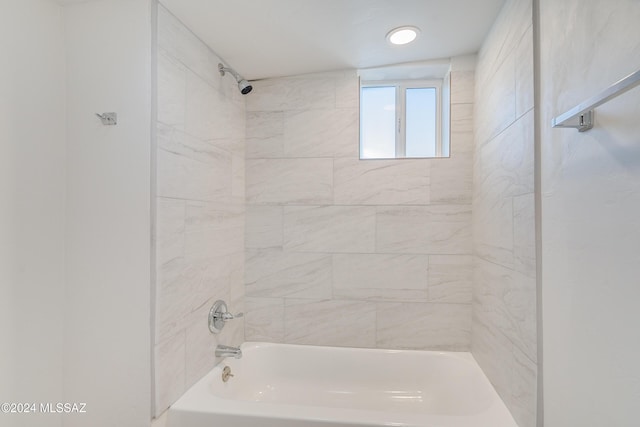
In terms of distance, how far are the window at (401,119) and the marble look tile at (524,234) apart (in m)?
0.97

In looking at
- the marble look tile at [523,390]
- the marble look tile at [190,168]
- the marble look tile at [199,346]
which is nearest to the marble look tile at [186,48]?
the marble look tile at [190,168]

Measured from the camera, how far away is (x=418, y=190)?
6.82 ft

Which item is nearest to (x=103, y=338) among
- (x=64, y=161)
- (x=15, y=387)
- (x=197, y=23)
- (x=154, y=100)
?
(x=15, y=387)

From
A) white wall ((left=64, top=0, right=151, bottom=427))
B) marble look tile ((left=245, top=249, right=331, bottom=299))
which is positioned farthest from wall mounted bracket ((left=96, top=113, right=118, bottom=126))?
marble look tile ((left=245, top=249, right=331, bottom=299))

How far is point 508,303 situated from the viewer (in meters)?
1.41

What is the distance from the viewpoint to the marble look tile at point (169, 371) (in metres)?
1.37

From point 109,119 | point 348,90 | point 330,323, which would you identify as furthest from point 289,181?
point 109,119

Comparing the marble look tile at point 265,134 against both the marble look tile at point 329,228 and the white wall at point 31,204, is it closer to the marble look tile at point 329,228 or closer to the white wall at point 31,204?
the marble look tile at point 329,228

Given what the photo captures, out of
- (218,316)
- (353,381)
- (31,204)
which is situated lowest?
(353,381)

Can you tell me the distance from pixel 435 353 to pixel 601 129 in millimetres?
1642

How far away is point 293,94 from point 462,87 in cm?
109

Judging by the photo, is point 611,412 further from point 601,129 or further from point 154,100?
point 154,100

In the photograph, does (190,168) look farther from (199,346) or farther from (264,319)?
(264,319)

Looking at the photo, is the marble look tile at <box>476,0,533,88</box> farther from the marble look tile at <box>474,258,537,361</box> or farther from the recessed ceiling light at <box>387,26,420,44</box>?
the marble look tile at <box>474,258,537,361</box>
